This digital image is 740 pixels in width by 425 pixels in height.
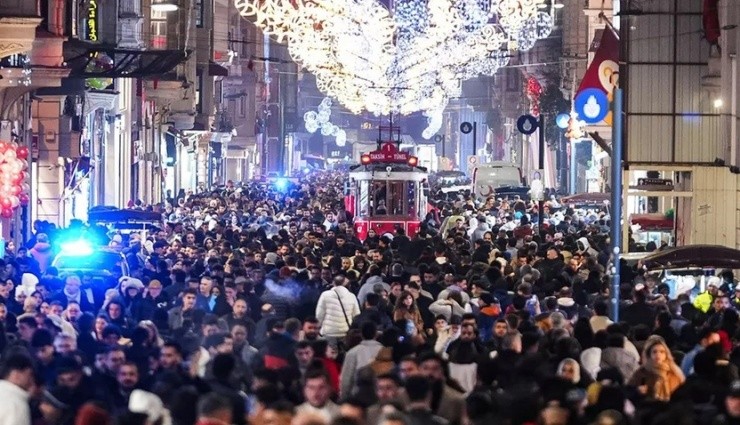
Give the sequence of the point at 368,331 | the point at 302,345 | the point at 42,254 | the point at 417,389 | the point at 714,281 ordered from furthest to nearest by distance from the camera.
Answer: the point at 42,254, the point at 714,281, the point at 368,331, the point at 302,345, the point at 417,389

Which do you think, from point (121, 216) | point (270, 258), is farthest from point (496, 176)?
point (270, 258)

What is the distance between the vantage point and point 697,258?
24.2m

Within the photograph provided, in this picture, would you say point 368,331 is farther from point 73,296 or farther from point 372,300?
point 73,296

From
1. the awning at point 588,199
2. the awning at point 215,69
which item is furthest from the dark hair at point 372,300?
the awning at point 215,69

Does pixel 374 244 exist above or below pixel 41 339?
above

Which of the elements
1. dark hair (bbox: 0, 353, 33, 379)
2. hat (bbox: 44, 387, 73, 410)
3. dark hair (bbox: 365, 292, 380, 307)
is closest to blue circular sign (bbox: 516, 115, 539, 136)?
dark hair (bbox: 365, 292, 380, 307)

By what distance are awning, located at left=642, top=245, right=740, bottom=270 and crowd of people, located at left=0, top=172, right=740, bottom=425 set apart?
381mm

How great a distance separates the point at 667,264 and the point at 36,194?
21799mm

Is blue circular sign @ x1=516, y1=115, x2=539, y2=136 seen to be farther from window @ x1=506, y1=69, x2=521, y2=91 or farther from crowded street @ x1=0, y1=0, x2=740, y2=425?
window @ x1=506, y1=69, x2=521, y2=91

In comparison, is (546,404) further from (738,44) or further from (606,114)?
(606,114)

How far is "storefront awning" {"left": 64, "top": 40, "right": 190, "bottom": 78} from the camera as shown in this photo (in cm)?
3847

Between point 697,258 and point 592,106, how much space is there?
44.8ft

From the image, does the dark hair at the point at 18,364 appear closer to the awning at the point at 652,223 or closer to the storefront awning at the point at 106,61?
the storefront awning at the point at 106,61

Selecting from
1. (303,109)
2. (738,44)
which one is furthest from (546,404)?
(303,109)
